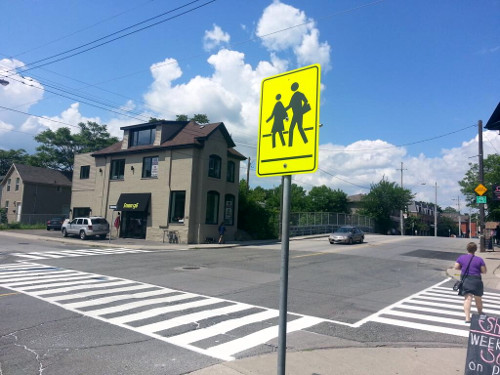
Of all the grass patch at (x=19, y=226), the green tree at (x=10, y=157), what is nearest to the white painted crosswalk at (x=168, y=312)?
the grass patch at (x=19, y=226)

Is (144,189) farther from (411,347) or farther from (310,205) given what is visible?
(310,205)

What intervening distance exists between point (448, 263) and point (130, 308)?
18.4 m

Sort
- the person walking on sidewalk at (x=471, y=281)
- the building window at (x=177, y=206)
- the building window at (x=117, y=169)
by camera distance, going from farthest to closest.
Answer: the building window at (x=117, y=169)
the building window at (x=177, y=206)
the person walking on sidewalk at (x=471, y=281)

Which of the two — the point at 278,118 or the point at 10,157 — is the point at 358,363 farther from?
the point at 10,157

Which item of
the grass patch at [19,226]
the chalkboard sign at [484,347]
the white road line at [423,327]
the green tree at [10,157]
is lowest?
the white road line at [423,327]

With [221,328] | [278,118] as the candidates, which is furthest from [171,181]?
[278,118]

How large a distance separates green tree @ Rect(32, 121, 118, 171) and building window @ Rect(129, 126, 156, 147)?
111 ft

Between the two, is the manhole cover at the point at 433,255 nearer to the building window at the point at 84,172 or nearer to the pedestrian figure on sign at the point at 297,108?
the pedestrian figure on sign at the point at 297,108

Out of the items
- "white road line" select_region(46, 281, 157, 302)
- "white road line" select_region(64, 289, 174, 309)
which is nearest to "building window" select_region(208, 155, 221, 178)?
"white road line" select_region(46, 281, 157, 302)

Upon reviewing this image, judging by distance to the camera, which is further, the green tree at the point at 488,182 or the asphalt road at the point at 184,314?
the green tree at the point at 488,182

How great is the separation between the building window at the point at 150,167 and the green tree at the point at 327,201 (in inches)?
1560

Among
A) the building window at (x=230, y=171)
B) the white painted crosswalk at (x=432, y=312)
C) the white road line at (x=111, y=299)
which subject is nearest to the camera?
the white painted crosswalk at (x=432, y=312)

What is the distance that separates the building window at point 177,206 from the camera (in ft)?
98.8

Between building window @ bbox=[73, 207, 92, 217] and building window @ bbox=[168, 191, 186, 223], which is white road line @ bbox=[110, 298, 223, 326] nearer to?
building window @ bbox=[168, 191, 186, 223]
